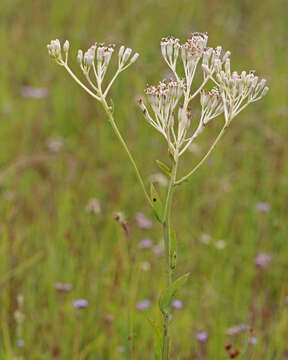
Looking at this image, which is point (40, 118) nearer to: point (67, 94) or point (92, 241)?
point (67, 94)

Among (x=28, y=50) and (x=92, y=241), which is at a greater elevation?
(x=28, y=50)

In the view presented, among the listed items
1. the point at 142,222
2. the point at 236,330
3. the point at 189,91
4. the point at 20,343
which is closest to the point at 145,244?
the point at 142,222

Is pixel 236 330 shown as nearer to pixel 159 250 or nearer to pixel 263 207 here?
pixel 159 250

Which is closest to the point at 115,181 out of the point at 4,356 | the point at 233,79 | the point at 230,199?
the point at 230,199

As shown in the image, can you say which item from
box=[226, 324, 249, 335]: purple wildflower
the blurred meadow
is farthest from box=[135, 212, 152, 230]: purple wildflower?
box=[226, 324, 249, 335]: purple wildflower

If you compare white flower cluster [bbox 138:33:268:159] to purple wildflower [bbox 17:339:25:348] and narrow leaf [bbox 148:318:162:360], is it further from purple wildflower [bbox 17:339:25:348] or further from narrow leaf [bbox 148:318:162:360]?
purple wildflower [bbox 17:339:25:348]

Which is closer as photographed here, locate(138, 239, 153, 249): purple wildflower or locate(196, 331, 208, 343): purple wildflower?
locate(196, 331, 208, 343): purple wildflower

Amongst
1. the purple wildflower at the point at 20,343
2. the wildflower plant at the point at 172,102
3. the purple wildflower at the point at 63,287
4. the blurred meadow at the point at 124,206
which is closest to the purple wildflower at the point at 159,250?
the blurred meadow at the point at 124,206
